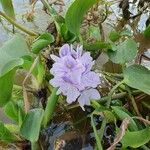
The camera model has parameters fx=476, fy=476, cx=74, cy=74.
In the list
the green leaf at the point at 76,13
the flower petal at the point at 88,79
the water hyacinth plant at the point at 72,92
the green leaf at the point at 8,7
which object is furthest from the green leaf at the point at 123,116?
the green leaf at the point at 8,7

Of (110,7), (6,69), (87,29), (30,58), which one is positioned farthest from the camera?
(110,7)

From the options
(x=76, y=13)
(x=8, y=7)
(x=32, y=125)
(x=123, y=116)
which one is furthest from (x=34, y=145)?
(x=8, y=7)

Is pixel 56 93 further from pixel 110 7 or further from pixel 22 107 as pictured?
pixel 110 7

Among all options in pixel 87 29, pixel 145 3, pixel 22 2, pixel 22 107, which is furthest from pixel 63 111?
pixel 22 2

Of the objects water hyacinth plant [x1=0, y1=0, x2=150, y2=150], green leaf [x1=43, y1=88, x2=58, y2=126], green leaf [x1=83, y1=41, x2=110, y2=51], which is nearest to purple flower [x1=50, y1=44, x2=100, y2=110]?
water hyacinth plant [x1=0, y1=0, x2=150, y2=150]

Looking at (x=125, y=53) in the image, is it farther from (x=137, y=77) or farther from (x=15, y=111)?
(x=15, y=111)

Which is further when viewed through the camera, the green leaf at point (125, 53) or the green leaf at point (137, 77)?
the green leaf at point (125, 53)

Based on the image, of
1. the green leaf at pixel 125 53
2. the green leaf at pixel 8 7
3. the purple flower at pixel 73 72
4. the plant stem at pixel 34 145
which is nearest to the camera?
the purple flower at pixel 73 72

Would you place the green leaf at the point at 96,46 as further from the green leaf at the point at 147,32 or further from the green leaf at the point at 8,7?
the green leaf at the point at 8,7
